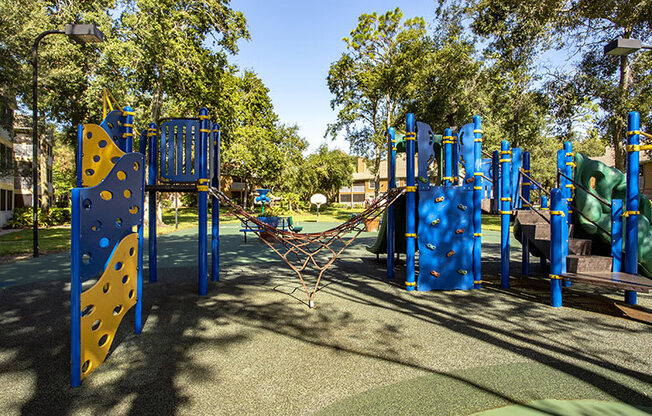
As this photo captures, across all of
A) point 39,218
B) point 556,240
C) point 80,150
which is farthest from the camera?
point 39,218

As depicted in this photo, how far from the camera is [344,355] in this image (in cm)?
337

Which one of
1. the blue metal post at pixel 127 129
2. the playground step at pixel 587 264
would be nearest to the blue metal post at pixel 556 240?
the playground step at pixel 587 264

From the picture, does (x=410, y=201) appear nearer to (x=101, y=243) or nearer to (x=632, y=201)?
(x=632, y=201)

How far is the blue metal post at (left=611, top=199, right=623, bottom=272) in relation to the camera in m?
5.04

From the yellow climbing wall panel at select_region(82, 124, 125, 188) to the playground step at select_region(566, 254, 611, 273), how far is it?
A: 5.89 metres

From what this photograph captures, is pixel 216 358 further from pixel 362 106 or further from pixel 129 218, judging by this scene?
pixel 362 106

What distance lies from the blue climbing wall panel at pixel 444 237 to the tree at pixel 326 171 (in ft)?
114

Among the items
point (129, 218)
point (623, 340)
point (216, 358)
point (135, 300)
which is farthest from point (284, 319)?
point (623, 340)

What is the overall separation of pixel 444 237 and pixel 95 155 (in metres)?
4.89

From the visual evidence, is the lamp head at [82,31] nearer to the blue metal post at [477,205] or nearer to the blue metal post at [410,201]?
the blue metal post at [410,201]

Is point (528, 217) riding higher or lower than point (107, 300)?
higher

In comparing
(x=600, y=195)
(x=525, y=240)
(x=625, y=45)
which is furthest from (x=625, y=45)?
(x=525, y=240)

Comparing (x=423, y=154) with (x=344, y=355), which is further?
(x=423, y=154)

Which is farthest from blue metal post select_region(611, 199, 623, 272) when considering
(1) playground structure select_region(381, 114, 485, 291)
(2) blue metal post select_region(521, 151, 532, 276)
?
(1) playground structure select_region(381, 114, 485, 291)
